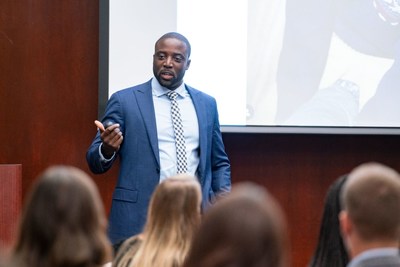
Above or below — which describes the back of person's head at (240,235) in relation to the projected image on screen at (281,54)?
below

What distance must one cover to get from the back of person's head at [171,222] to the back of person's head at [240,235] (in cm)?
106


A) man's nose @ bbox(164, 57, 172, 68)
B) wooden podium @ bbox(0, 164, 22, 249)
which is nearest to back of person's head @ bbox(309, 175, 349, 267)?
man's nose @ bbox(164, 57, 172, 68)

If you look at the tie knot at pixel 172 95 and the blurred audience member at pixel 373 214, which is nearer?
the blurred audience member at pixel 373 214

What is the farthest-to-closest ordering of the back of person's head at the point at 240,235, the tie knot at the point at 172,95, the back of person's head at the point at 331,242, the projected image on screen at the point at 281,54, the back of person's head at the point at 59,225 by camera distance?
1. the projected image on screen at the point at 281,54
2. the tie knot at the point at 172,95
3. the back of person's head at the point at 331,242
4. the back of person's head at the point at 59,225
5. the back of person's head at the point at 240,235

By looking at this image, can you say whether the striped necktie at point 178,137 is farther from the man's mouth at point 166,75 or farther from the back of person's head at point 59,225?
the back of person's head at point 59,225

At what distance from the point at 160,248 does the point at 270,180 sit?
2763mm

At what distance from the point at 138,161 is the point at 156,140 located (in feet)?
0.43

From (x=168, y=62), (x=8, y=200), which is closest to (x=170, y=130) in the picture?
(x=168, y=62)

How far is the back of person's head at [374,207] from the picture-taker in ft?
6.57

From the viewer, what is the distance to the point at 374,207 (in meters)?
2.02

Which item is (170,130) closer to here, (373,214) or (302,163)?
(302,163)

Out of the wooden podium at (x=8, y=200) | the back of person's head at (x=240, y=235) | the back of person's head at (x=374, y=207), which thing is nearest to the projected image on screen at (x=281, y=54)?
the wooden podium at (x=8, y=200)

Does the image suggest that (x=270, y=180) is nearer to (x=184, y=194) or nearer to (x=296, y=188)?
(x=296, y=188)

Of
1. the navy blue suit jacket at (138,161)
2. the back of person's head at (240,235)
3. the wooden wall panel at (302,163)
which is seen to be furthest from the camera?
the wooden wall panel at (302,163)
